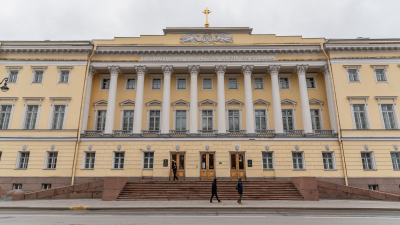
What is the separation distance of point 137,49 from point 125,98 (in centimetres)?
535

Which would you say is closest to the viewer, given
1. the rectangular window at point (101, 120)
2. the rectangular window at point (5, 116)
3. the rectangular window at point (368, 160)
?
the rectangular window at point (368, 160)

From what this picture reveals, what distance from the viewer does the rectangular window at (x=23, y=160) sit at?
21.7 meters

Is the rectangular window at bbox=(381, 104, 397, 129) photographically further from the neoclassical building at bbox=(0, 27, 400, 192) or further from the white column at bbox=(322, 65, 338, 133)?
the white column at bbox=(322, 65, 338, 133)

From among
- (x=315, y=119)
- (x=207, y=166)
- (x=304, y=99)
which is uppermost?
(x=304, y=99)

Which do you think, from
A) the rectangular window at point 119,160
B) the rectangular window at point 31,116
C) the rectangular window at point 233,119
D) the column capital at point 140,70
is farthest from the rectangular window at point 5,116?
the rectangular window at point 233,119

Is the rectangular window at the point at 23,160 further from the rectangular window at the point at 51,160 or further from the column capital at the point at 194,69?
the column capital at the point at 194,69

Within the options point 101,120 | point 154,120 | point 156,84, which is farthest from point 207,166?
point 101,120

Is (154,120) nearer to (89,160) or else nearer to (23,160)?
Result: (89,160)

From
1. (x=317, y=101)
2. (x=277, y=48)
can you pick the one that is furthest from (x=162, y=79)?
(x=317, y=101)

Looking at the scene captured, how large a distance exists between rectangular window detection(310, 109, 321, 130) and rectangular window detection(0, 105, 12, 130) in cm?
3013

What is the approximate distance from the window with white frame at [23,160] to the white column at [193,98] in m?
15.5

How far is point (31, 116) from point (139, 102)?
34.1ft

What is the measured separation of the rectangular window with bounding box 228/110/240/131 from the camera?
80.9 feet

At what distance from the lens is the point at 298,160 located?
72.1 ft
